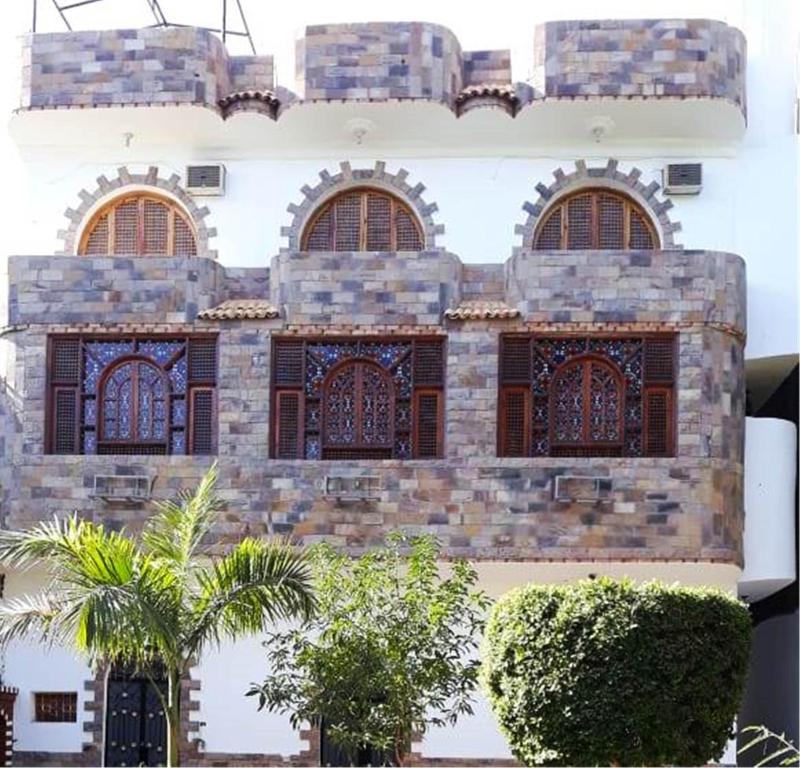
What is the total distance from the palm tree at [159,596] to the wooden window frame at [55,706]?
205 inches

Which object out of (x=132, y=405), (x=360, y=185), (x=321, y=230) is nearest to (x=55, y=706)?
(x=132, y=405)

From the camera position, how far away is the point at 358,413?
27.5 metres

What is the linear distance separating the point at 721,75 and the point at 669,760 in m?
10.9

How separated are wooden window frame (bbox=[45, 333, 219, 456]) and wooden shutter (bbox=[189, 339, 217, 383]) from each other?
0.06 feet

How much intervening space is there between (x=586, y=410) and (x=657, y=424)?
98 centimetres

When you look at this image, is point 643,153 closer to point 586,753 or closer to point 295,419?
point 295,419

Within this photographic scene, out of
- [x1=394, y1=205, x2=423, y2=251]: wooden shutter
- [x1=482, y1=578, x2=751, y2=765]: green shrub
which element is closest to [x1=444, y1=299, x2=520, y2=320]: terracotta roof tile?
[x1=394, y1=205, x2=423, y2=251]: wooden shutter

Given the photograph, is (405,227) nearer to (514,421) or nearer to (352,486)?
(514,421)

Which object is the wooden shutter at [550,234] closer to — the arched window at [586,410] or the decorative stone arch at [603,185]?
the decorative stone arch at [603,185]

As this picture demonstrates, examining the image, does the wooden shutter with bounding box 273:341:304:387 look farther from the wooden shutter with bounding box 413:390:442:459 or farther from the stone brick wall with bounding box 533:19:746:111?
the stone brick wall with bounding box 533:19:746:111

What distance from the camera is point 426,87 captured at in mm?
28266

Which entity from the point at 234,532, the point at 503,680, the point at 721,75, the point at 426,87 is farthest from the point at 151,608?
the point at 721,75

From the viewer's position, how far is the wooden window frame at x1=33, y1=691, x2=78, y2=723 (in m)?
28.1

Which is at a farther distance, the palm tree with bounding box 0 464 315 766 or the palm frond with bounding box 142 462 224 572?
the palm frond with bounding box 142 462 224 572
